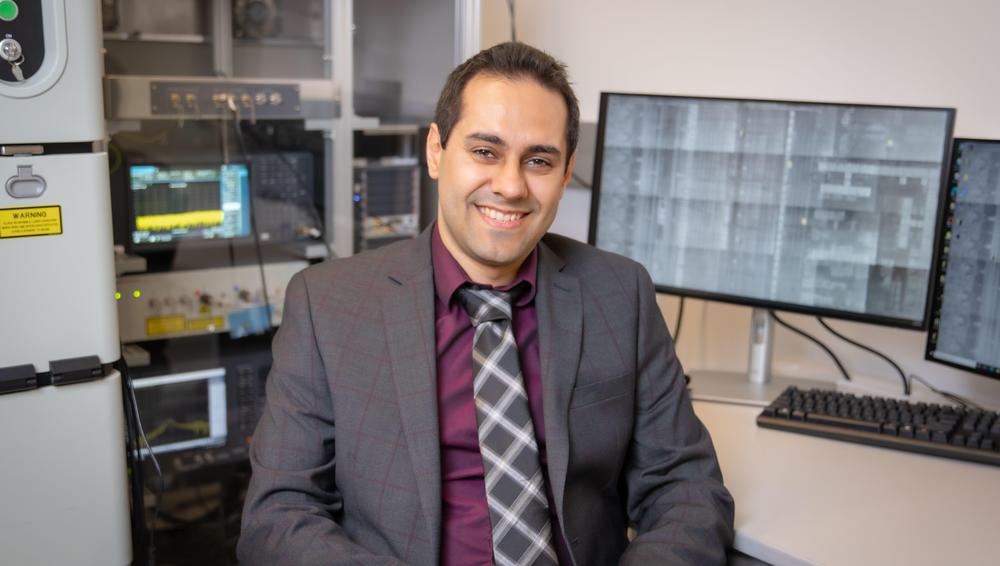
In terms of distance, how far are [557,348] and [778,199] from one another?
667mm

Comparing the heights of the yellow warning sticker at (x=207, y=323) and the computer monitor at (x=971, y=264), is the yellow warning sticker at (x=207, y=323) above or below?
below

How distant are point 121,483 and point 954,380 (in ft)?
5.25

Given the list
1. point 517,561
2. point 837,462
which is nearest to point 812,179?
point 837,462

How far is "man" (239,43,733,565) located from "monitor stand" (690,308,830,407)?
48 centimetres

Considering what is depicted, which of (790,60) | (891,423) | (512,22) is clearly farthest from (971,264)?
(512,22)

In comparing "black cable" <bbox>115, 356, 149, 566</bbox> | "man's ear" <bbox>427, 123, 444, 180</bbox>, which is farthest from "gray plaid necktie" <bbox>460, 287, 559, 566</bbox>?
"black cable" <bbox>115, 356, 149, 566</bbox>

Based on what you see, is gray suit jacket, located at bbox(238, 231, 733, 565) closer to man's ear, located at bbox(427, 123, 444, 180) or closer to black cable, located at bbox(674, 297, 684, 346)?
man's ear, located at bbox(427, 123, 444, 180)

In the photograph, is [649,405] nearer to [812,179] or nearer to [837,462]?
[837,462]

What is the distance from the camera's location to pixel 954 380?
2.00m

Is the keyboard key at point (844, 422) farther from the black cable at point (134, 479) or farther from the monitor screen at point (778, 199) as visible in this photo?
the black cable at point (134, 479)

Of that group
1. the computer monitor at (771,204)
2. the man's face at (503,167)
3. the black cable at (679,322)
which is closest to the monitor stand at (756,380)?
the computer monitor at (771,204)

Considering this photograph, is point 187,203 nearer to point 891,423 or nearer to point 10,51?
point 10,51

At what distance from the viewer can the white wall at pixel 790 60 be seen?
6.41ft

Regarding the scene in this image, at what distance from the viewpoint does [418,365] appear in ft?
4.51
